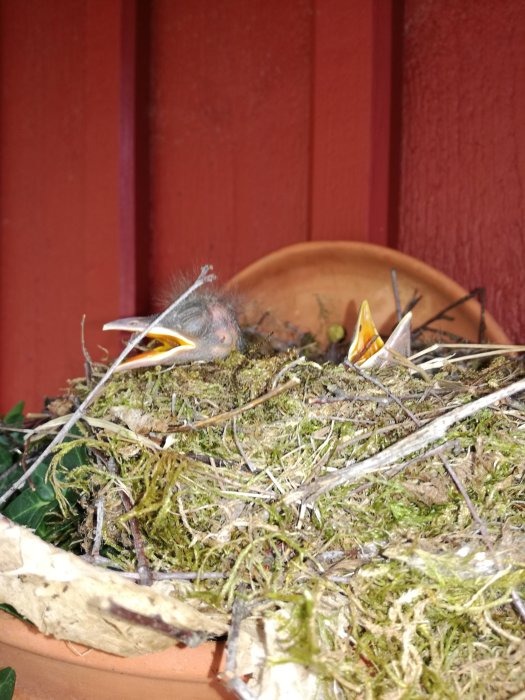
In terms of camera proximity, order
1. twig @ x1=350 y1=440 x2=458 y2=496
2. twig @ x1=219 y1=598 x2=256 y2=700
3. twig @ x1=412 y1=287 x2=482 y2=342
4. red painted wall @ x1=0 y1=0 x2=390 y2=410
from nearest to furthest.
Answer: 1. twig @ x1=219 y1=598 x2=256 y2=700
2. twig @ x1=350 y1=440 x2=458 y2=496
3. twig @ x1=412 y1=287 x2=482 y2=342
4. red painted wall @ x1=0 y1=0 x2=390 y2=410

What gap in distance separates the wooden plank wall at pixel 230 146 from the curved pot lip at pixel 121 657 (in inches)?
33.5

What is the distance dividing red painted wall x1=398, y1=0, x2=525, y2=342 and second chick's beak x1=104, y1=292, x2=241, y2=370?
54 centimetres

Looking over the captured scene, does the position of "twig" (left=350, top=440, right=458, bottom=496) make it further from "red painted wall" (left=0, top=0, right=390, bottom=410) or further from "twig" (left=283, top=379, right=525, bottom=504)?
"red painted wall" (left=0, top=0, right=390, bottom=410)

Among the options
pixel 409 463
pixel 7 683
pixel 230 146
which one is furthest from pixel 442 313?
pixel 7 683

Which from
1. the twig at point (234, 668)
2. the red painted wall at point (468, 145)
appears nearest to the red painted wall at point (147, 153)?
the red painted wall at point (468, 145)

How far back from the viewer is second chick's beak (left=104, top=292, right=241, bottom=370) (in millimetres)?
841

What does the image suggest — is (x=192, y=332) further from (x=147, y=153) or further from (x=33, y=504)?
(x=147, y=153)

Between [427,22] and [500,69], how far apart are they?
0.62ft

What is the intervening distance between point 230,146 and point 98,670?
3.84 feet

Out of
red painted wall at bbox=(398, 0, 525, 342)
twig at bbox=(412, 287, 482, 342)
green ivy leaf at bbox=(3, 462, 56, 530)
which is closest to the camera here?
green ivy leaf at bbox=(3, 462, 56, 530)

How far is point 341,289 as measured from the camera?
1.25 m

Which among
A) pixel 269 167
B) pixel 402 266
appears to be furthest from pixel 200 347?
pixel 269 167

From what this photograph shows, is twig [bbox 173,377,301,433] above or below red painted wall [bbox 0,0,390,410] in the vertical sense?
below

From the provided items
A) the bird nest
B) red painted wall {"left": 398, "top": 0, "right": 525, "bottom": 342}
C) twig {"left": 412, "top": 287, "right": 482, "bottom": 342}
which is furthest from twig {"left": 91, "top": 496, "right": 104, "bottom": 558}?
red painted wall {"left": 398, "top": 0, "right": 525, "bottom": 342}
